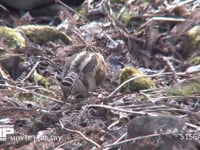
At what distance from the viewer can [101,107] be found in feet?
19.1

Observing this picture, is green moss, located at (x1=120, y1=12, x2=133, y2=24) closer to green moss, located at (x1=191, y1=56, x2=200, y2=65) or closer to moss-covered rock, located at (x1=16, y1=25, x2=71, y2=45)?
moss-covered rock, located at (x1=16, y1=25, x2=71, y2=45)

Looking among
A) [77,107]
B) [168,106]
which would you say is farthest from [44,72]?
[168,106]

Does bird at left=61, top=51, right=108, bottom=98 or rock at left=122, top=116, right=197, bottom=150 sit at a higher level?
bird at left=61, top=51, right=108, bottom=98

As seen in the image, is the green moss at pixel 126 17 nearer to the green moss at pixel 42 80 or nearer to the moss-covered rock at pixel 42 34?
the moss-covered rock at pixel 42 34

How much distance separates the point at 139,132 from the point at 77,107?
1.20 m

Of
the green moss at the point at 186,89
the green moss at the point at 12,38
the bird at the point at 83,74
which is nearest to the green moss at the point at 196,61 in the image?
the green moss at the point at 186,89

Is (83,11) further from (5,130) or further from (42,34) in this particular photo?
(5,130)

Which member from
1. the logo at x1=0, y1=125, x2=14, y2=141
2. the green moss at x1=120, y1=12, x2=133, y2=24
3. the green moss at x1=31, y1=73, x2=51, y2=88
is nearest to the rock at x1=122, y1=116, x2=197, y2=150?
the logo at x1=0, y1=125, x2=14, y2=141

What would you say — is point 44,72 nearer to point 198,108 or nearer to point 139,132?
point 198,108

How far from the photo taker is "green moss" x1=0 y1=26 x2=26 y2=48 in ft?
27.0

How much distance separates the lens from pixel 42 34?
873 centimetres

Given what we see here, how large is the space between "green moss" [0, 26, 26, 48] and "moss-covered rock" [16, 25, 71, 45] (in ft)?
0.78

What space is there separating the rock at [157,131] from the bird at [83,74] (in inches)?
43.4

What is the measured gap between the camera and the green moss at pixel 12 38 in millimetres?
8227
